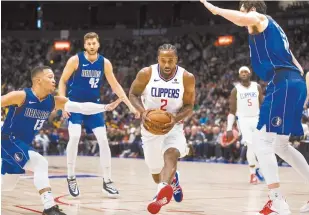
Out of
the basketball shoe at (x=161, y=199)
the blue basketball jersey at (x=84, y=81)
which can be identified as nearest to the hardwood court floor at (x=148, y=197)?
the basketball shoe at (x=161, y=199)

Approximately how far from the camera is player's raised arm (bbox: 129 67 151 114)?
6523 mm

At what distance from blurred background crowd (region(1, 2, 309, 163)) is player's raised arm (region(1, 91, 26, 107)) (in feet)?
30.9

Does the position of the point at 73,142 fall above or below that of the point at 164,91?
below

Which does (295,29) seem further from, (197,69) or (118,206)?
(118,206)

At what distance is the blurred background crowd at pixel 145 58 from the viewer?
19963mm

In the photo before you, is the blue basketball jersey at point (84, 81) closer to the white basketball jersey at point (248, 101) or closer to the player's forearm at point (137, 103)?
the player's forearm at point (137, 103)

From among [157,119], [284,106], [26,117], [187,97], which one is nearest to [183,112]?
→ [187,97]

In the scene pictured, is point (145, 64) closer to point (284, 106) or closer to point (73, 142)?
point (73, 142)

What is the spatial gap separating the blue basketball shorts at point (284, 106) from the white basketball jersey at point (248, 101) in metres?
4.72

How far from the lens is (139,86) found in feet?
21.5

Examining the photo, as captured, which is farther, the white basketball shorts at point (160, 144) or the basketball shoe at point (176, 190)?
the basketball shoe at point (176, 190)

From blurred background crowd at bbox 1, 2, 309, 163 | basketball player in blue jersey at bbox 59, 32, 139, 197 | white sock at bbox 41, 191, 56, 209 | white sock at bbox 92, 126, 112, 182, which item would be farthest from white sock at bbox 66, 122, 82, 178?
blurred background crowd at bbox 1, 2, 309, 163

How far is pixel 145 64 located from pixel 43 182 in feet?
81.7

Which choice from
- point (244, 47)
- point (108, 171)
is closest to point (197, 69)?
point (244, 47)
